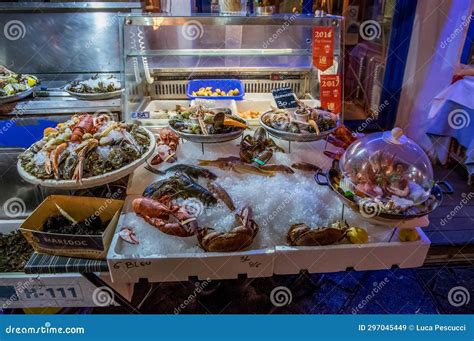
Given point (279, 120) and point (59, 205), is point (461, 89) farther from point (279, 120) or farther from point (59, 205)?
point (59, 205)

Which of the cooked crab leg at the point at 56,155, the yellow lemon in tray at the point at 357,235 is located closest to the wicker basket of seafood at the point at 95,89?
the cooked crab leg at the point at 56,155

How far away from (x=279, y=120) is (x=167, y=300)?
5.62 feet

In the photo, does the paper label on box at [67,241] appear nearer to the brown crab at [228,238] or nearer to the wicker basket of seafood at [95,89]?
the brown crab at [228,238]

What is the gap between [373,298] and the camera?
9.30 ft

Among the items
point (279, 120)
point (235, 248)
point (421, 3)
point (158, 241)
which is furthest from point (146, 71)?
point (421, 3)

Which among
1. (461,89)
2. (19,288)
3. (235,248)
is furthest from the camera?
(461,89)

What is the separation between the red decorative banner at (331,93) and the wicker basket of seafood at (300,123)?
0.16 metres

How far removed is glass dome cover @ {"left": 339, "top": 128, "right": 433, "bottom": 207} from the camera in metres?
1.65

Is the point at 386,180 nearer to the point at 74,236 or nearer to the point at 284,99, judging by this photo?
the point at 284,99

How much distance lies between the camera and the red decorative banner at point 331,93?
2551 millimetres

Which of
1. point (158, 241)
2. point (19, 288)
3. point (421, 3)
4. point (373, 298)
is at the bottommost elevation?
point (373, 298)

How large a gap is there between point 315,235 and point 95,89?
A: 303 cm

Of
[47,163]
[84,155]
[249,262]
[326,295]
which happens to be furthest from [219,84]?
[326,295]

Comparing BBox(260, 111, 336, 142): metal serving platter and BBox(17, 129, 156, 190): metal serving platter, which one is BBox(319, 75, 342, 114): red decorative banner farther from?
BBox(17, 129, 156, 190): metal serving platter
